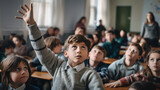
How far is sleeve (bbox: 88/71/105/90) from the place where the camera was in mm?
1288

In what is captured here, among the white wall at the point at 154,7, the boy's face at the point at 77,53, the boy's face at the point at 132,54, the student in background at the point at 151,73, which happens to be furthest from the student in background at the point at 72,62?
the white wall at the point at 154,7

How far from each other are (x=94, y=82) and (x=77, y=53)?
0.24 m

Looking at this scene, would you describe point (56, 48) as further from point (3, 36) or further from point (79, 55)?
point (3, 36)

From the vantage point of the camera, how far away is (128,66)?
2.28 metres

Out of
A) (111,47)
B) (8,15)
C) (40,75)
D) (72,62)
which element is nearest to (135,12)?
(111,47)

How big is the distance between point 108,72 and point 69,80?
3.43 ft

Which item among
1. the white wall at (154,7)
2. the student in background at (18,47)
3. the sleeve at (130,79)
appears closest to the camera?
the sleeve at (130,79)

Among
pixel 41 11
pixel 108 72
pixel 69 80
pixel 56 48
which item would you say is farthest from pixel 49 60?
pixel 41 11

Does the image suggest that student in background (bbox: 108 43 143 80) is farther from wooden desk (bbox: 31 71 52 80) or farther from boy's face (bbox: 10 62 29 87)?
boy's face (bbox: 10 62 29 87)

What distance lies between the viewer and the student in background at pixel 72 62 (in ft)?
4.33

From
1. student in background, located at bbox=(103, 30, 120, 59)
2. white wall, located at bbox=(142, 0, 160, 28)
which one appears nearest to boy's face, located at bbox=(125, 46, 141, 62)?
student in background, located at bbox=(103, 30, 120, 59)

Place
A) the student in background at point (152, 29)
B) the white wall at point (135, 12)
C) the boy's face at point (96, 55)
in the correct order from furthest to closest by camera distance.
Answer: the white wall at point (135, 12), the student in background at point (152, 29), the boy's face at point (96, 55)

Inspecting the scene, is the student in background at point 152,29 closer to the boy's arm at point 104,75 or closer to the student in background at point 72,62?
the boy's arm at point 104,75

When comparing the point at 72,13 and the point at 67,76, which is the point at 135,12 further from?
the point at 67,76
